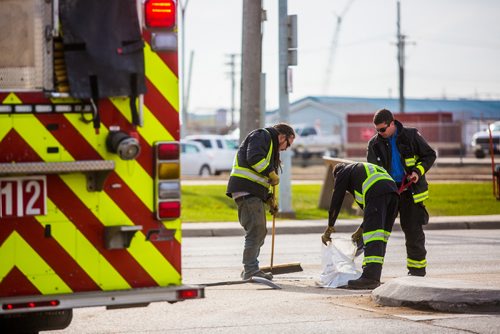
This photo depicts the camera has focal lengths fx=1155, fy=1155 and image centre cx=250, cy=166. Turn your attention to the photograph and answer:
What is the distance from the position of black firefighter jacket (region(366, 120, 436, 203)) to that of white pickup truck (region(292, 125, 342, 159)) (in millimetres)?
48389

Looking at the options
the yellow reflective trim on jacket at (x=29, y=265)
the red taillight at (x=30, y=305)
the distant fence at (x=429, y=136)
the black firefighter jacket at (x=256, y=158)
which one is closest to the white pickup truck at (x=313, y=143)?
the distant fence at (x=429, y=136)

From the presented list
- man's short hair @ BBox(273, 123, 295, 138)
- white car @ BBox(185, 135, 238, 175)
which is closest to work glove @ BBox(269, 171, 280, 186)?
man's short hair @ BBox(273, 123, 295, 138)

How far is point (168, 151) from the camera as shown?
272 inches

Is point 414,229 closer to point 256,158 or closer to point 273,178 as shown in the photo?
point 273,178

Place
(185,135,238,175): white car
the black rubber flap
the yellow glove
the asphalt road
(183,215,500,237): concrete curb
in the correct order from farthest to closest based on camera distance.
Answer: (185,135,238,175): white car
(183,215,500,237): concrete curb
the yellow glove
the asphalt road
the black rubber flap

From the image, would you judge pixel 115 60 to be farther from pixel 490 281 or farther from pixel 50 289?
pixel 490 281

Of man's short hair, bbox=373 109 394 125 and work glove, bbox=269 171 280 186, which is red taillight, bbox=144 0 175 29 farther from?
man's short hair, bbox=373 109 394 125

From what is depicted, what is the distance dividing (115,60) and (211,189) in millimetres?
22587

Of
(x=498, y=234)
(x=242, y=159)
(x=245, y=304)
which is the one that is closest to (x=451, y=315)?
(x=245, y=304)

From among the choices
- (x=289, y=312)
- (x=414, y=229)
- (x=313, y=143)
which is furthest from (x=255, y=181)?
(x=313, y=143)

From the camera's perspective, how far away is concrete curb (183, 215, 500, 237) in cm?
2008

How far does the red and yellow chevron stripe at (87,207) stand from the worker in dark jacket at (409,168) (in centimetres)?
567

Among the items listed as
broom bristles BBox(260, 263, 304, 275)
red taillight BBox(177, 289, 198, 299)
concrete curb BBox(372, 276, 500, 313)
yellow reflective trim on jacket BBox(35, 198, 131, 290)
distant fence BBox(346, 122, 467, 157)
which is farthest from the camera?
distant fence BBox(346, 122, 467, 157)

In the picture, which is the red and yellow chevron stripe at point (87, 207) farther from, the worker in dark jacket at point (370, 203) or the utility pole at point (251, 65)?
the utility pole at point (251, 65)
